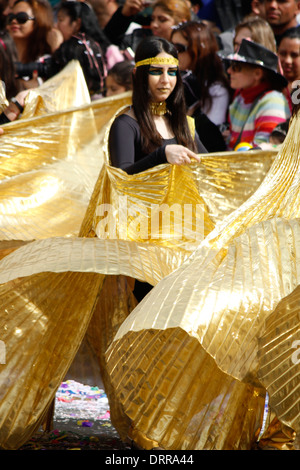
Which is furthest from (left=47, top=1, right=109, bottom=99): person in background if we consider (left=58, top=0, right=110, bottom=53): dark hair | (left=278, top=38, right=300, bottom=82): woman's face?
(left=278, top=38, right=300, bottom=82): woman's face

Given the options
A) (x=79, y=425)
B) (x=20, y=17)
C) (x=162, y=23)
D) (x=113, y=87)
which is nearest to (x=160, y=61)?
(x=113, y=87)

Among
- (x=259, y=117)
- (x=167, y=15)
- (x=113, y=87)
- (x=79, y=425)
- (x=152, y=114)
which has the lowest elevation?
(x=79, y=425)

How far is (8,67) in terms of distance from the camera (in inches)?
155

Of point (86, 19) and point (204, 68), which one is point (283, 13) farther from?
point (86, 19)

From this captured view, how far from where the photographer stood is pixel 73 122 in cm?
320

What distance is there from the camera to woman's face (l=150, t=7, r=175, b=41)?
179 inches

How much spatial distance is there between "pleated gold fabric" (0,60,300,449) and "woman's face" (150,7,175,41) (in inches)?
77.8

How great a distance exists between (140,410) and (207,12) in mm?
3870

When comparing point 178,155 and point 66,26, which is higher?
point 66,26

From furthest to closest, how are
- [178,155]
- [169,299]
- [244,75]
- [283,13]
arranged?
1. [283,13]
2. [244,75]
3. [178,155]
4. [169,299]

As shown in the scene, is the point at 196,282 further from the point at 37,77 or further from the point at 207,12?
the point at 207,12

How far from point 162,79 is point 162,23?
203 centimetres

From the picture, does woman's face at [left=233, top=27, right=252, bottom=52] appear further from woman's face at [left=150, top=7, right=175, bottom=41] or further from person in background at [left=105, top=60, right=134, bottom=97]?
woman's face at [left=150, top=7, right=175, bottom=41]

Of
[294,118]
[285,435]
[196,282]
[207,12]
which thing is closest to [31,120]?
[294,118]
